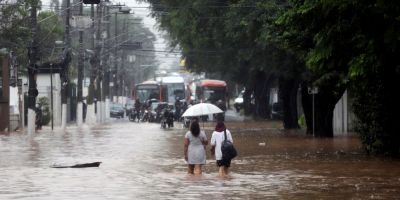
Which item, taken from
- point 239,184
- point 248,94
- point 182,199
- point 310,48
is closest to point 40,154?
point 310,48

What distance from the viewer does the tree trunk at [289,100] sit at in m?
52.6

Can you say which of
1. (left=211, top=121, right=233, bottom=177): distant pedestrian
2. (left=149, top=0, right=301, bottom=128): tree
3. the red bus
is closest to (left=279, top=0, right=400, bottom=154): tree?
(left=211, top=121, right=233, bottom=177): distant pedestrian

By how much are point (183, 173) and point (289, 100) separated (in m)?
30.8

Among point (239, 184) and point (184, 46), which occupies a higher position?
point (184, 46)

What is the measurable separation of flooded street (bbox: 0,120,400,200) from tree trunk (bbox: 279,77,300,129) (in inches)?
577

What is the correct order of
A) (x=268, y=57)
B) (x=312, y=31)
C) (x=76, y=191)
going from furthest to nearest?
(x=268, y=57), (x=312, y=31), (x=76, y=191)

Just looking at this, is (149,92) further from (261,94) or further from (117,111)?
(261,94)

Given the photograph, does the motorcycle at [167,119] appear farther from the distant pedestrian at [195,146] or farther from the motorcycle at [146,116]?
the distant pedestrian at [195,146]

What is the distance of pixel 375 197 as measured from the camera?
721 inches

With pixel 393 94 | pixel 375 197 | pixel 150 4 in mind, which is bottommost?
pixel 375 197

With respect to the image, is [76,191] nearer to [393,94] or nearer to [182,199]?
[182,199]

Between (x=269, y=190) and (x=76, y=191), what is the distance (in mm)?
3737

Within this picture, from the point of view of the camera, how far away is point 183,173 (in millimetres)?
23891

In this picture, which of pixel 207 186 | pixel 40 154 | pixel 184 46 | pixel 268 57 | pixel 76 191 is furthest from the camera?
pixel 184 46
